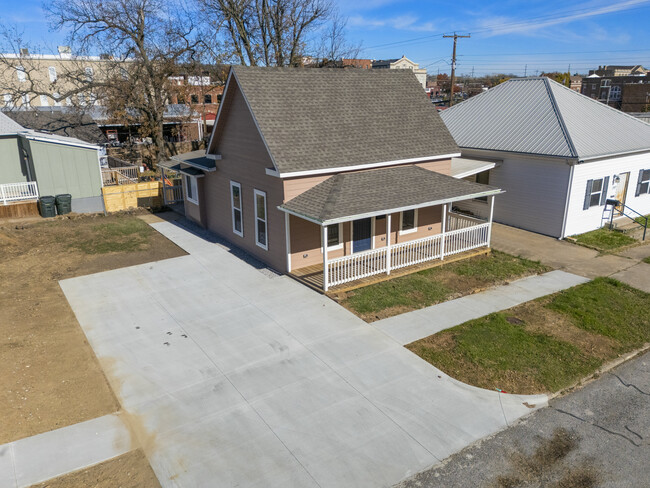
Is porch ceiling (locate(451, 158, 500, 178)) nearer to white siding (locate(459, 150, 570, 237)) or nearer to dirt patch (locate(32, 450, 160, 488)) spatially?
white siding (locate(459, 150, 570, 237))

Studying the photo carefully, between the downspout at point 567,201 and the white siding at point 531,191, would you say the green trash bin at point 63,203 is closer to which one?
the white siding at point 531,191

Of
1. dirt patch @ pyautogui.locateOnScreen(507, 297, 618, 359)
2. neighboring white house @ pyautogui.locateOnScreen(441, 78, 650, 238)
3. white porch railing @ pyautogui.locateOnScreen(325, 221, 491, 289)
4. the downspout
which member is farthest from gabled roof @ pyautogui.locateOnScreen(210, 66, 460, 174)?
A: dirt patch @ pyautogui.locateOnScreen(507, 297, 618, 359)

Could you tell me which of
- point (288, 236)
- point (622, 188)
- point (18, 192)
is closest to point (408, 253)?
point (288, 236)

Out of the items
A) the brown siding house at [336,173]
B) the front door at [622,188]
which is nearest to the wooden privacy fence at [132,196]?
the brown siding house at [336,173]

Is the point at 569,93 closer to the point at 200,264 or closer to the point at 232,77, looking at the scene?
the point at 232,77

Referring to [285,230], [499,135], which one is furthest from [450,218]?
[285,230]

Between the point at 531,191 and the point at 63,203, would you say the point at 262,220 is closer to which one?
the point at 531,191
